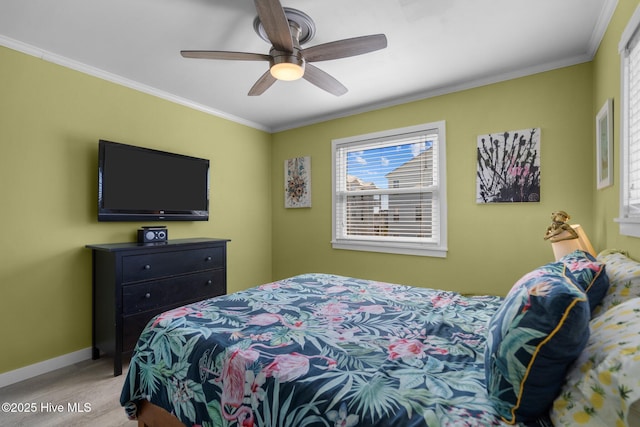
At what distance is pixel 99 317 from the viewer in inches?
101

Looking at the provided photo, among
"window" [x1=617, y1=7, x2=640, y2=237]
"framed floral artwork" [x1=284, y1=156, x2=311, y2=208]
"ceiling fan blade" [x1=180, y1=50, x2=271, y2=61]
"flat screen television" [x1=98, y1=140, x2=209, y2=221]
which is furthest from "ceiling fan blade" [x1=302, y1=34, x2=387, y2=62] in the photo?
"framed floral artwork" [x1=284, y1=156, x2=311, y2=208]

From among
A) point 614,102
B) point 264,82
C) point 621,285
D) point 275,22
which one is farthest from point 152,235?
point 614,102

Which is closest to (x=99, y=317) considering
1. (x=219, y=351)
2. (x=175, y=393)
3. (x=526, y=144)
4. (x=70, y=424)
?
(x=70, y=424)

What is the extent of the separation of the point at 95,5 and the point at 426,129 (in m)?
2.88

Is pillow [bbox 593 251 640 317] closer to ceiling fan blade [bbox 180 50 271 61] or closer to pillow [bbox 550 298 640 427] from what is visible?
pillow [bbox 550 298 640 427]

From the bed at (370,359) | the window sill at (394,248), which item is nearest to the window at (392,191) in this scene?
the window sill at (394,248)

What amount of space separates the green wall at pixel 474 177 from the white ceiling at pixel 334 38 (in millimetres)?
188

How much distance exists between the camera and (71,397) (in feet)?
6.70

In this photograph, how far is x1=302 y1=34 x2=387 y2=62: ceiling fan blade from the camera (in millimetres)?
1771

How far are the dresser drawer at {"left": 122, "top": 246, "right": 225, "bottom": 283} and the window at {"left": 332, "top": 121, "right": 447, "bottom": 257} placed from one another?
4.95 ft

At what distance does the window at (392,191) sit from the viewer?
317cm

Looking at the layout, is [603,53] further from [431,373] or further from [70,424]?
[70,424]

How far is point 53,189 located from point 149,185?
0.70 metres

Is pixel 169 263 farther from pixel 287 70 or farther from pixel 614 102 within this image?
pixel 614 102
